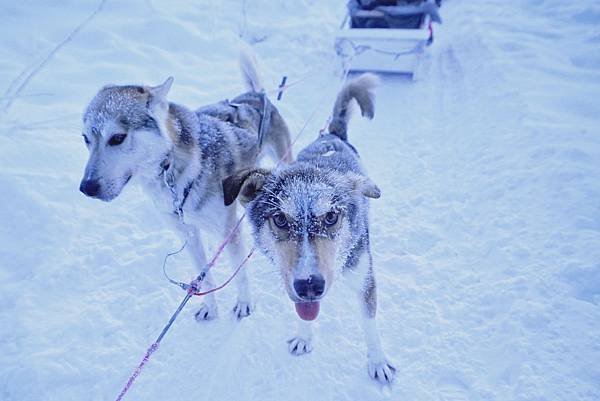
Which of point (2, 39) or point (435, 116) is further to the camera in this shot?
point (2, 39)

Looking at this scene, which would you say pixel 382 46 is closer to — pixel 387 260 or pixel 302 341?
pixel 387 260

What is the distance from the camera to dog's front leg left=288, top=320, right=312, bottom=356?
7.38ft

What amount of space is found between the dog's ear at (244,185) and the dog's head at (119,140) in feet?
1.62

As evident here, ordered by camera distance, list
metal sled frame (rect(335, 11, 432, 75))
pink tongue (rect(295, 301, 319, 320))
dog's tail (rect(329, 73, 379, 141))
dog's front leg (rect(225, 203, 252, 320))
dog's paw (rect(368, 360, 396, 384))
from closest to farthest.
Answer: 1. pink tongue (rect(295, 301, 319, 320))
2. dog's paw (rect(368, 360, 396, 384))
3. dog's front leg (rect(225, 203, 252, 320))
4. dog's tail (rect(329, 73, 379, 141))
5. metal sled frame (rect(335, 11, 432, 75))

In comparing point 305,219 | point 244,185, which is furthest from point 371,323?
point 244,185

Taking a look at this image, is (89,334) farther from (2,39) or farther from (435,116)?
(2,39)

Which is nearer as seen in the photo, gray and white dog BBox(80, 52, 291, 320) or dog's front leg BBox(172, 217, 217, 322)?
gray and white dog BBox(80, 52, 291, 320)

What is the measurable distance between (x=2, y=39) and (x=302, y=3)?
628cm

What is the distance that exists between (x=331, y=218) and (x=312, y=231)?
16cm

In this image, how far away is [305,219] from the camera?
1.68 m

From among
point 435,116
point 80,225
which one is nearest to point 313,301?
point 80,225

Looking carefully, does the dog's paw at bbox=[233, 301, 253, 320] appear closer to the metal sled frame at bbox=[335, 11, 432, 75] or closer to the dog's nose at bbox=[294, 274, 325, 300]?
the dog's nose at bbox=[294, 274, 325, 300]

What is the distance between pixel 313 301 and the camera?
160 centimetres

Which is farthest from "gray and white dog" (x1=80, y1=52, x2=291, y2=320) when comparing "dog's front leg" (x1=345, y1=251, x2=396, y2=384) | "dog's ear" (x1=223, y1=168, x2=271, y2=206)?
"dog's front leg" (x1=345, y1=251, x2=396, y2=384)
